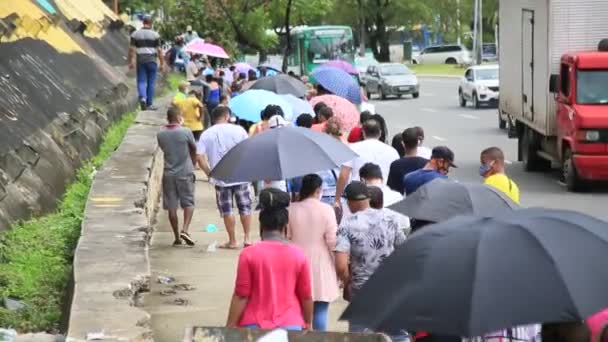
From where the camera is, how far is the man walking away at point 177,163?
15.8 m

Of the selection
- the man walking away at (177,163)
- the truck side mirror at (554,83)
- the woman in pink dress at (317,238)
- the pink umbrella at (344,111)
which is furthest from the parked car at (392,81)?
the woman in pink dress at (317,238)

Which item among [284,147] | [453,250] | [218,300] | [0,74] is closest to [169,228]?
[0,74]

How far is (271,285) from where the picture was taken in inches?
317

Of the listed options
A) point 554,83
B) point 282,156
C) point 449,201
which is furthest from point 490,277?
point 554,83

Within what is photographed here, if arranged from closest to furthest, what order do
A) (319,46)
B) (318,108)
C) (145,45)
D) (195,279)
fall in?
(195,279), (318,108), (145,45), (319,46)

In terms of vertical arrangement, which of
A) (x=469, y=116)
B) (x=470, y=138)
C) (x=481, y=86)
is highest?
(x=470, y=138)

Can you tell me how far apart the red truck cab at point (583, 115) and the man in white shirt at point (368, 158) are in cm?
935

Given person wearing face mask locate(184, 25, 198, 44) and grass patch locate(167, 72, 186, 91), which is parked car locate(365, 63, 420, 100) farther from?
grass patch locate(167, 72, 186, 91)

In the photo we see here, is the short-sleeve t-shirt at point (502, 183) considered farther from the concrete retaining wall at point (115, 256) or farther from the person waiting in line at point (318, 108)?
the person waiting in line at point (318, 108)

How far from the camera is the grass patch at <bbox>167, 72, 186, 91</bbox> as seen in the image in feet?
113

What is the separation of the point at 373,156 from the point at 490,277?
6888 millimetres

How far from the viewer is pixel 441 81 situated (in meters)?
71.5

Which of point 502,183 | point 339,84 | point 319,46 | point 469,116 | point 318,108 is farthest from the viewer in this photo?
point 319,46

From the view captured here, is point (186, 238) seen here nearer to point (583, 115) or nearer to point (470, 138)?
point (583, 115)
